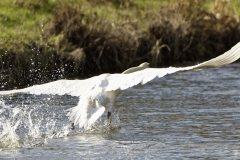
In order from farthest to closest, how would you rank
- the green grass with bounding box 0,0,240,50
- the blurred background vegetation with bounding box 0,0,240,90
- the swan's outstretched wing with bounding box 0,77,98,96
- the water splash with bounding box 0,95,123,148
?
1. the green grass with bounding box 0,0,240,50
2. the blurred background vegetation with bounding box 0,0,240,90
3. the swan's outstretched wing with bounding box 0,77,98,96
4. the water splash with bounding box 0,95,123,148

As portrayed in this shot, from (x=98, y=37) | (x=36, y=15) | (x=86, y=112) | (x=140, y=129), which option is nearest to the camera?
(x=86, y=112)

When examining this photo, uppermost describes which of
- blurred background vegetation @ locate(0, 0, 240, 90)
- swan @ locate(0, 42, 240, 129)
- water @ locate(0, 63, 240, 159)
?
blurred background vegetation @ locate(0, 0, 240, 90)

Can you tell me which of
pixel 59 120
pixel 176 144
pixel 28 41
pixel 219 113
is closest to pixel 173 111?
pixel 219 113

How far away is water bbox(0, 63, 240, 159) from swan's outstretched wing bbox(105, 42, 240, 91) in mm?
892

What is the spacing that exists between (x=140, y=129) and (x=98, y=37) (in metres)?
8.17

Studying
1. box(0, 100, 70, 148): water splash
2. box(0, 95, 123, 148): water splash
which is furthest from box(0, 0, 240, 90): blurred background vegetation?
box(0, 100, 70, 148): water splash

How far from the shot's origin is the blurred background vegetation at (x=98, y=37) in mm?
16364

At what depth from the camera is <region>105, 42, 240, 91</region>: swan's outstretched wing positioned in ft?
28.5

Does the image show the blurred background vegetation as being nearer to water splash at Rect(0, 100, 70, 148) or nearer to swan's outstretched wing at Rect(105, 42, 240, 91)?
water splash at Rect(0, 100, 70, 148)

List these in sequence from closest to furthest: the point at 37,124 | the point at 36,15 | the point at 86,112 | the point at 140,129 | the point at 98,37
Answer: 1. the point at 86,112
2. the point at 140,129
3. the point at 37,124
4. the point at 98,37
5. the point at 36,15

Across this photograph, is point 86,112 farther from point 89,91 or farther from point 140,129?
point 140,129

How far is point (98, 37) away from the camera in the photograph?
18.7 m

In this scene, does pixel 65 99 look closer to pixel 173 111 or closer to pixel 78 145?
pixel 173 111

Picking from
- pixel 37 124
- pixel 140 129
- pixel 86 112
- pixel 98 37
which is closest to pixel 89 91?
pixel 86 112
